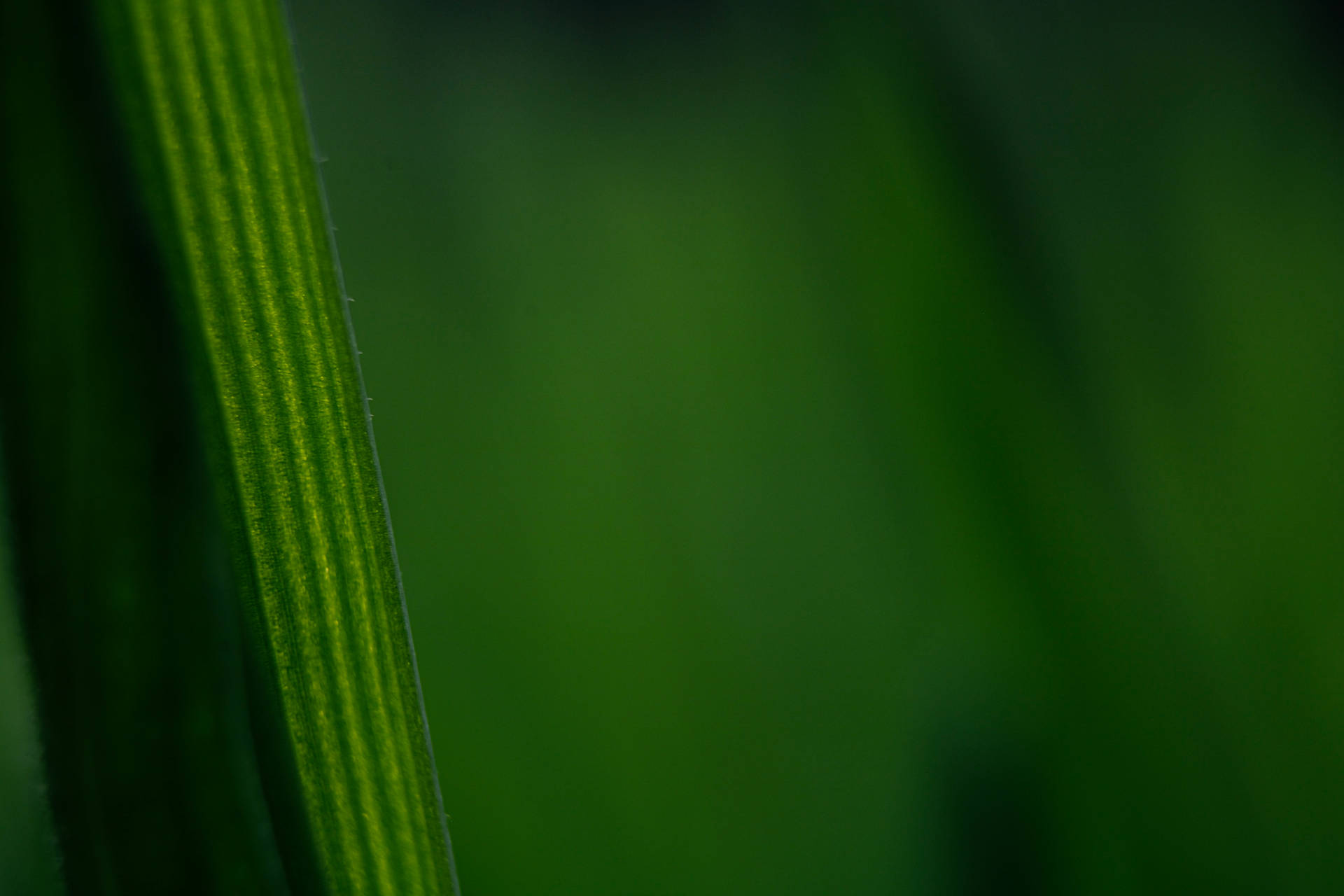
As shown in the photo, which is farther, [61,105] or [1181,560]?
[1181,560]

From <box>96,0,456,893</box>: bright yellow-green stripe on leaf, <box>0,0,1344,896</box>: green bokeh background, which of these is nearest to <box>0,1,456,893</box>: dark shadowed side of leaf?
<box>96,0,456,893</box>: bright yellow-green stripe on leaf

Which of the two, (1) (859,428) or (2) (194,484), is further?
(1) (859,428)

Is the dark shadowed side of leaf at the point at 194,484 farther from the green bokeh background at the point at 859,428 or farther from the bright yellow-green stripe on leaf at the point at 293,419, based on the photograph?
the green bokeh background at the point at 859,428

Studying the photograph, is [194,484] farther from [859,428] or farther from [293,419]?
Answer: [859,428]

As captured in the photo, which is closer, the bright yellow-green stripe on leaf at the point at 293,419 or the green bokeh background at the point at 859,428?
the bright yellow-green stripe on leaf at the point at 293,419

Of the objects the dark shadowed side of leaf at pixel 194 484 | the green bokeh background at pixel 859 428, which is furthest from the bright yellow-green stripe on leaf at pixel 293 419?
the green bokeh background at pixel 859 428

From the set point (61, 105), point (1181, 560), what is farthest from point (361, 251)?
point (1181, 560)

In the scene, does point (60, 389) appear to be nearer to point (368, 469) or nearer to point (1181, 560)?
point (368, 469)

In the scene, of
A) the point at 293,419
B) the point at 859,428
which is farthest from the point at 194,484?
the point at 859,428
